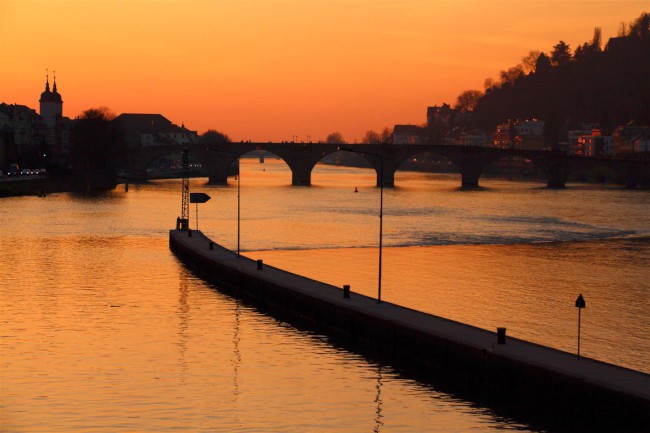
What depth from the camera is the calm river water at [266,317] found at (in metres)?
35.2

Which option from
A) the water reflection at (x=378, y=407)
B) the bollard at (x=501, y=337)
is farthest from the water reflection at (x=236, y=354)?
the bollard at (x=501, y=337)

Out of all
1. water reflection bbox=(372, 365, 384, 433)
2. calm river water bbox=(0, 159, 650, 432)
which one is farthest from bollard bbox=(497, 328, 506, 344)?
water reflection bbox=(372, 365, 384, 433)

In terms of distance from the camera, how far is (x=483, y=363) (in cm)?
3694

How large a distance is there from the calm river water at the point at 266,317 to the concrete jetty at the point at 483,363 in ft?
3.55

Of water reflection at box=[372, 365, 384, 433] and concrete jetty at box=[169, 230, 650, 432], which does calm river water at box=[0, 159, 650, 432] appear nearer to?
water reflection at box=[372, 365, 384, 433]

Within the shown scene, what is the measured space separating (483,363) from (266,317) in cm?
1971

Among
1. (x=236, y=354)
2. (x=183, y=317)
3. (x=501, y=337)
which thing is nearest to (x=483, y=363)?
(x=501, y=337)

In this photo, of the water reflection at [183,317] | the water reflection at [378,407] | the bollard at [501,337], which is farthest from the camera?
the water reflection at [183,317]

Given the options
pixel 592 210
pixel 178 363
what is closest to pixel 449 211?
pixel 592 210

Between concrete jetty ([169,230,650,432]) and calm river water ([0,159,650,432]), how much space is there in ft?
3.55

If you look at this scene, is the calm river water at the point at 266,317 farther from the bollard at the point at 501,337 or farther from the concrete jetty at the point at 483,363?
the bollard at the point at 501,337

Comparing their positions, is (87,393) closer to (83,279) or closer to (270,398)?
(270,398)

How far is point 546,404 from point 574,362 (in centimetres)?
257

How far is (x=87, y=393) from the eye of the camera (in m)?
37.0
